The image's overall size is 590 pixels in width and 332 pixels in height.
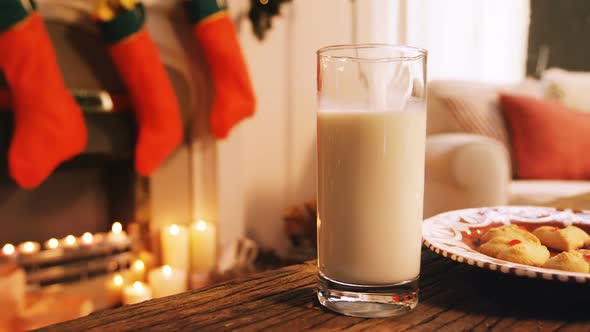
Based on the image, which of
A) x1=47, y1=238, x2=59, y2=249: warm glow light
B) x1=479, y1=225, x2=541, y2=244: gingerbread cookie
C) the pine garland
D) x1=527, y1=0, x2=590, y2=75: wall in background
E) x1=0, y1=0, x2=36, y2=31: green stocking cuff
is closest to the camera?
x1=479, y1=225, x2=541, y2=244: gingerbread cookie

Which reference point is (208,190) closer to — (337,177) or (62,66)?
(62,66)

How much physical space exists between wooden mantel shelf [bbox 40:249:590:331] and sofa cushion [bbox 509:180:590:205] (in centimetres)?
116

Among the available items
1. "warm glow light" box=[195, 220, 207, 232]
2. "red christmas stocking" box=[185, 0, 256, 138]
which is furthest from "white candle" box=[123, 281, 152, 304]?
"red christmas stocking" box=[185, 0, 256, 138]

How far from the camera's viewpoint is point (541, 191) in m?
1.51

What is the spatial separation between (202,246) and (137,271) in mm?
259

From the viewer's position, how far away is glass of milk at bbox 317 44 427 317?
0.40 metres

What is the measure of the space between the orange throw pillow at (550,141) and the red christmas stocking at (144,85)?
4.19 feet

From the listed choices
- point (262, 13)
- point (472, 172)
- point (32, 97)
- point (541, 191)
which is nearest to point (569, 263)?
point (472, 172)

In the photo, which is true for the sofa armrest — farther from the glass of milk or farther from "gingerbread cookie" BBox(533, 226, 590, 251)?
the glass of milk

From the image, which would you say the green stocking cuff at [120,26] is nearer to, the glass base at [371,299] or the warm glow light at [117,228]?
the warm glow light at [117,228]

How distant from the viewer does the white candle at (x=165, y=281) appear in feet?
5.41

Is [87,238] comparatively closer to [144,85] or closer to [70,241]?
[70,241]

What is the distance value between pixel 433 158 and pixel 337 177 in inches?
50.2

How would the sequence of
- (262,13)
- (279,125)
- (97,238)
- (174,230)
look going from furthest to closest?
1. (279,125)
2. (262,13)
3. (174,230)
4. (97,238)
